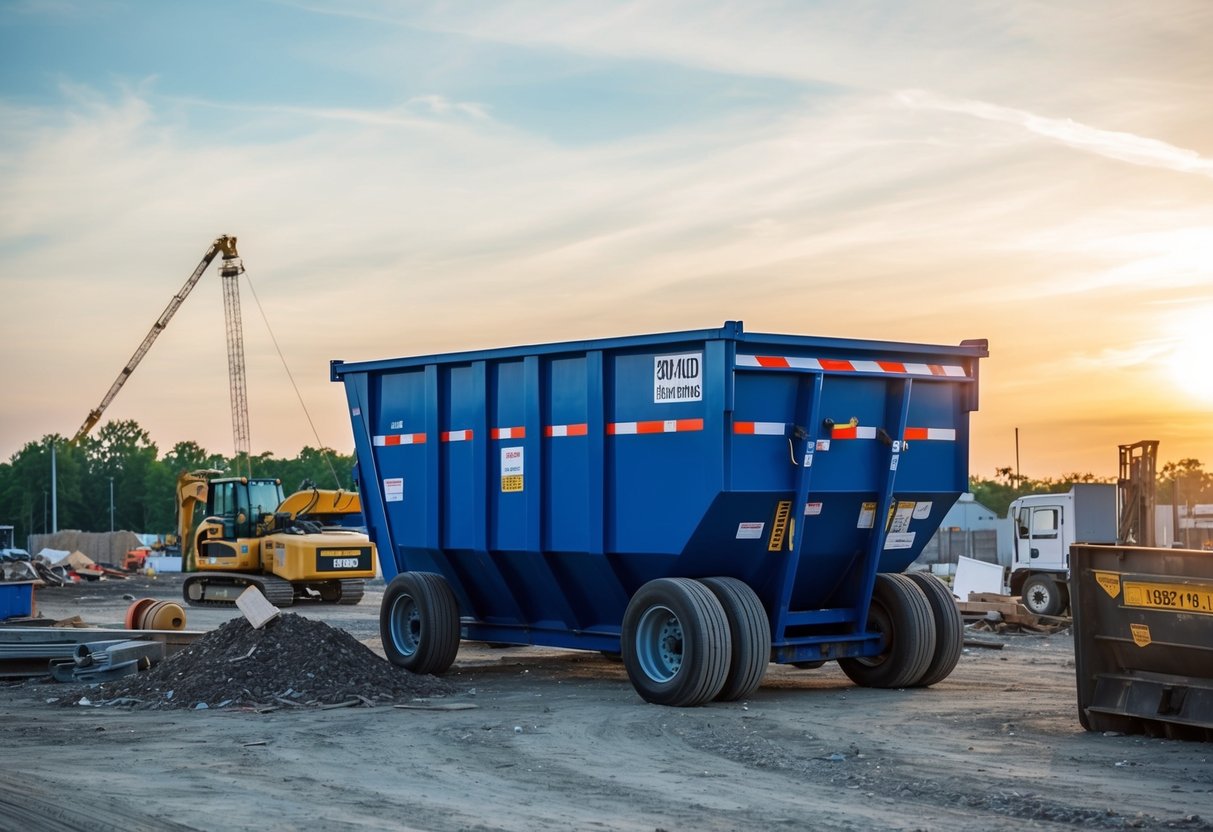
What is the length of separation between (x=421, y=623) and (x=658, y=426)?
404cm

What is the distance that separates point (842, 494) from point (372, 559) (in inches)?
768

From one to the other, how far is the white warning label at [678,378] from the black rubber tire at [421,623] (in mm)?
3891

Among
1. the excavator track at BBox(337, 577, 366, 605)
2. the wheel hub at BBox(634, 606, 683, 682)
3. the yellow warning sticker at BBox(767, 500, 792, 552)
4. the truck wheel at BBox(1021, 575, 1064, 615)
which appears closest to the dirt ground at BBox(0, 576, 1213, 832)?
the wheel hub at BBox(634, 606, 683, 682)

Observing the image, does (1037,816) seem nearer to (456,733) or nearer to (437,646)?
(456,733)

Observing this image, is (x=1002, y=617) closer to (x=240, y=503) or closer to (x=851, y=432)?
(x=851, y=432)

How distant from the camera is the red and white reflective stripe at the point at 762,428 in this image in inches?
507

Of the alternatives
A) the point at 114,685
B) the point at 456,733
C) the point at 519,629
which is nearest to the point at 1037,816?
the point at 456,733

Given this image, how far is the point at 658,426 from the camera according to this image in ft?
43.7

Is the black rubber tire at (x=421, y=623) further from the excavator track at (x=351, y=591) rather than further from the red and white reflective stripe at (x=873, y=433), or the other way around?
the excavator track at (x=351, y=591)

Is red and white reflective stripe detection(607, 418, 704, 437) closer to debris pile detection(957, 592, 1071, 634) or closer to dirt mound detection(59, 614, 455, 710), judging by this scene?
dirt mound detection(59, 614, 455, 710)

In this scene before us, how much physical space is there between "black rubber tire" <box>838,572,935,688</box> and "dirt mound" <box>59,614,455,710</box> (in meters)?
4.32

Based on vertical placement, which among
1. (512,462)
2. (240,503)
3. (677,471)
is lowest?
(240,503)

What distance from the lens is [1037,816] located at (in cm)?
819

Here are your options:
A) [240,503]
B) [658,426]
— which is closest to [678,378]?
[658,426]
